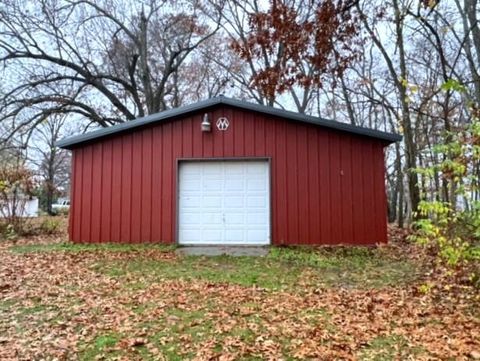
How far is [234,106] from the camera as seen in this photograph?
31.5 ft

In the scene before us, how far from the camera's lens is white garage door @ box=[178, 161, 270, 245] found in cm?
958

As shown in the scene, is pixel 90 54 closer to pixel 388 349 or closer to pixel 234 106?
pixel 234 106

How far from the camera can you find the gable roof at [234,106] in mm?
9117

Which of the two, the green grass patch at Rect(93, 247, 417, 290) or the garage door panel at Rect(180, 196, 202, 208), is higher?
the garage door panel at Rect(180, 196, 202, 208)

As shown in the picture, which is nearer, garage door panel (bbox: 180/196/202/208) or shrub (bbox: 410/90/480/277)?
shrub (bbox: 410/90/480/277)

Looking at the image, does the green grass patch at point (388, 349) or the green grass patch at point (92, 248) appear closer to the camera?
the green grass patch at point (388, 349)

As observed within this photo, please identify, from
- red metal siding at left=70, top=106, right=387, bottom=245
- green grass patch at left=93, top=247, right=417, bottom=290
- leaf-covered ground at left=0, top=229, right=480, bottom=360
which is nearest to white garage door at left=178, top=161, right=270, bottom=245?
red metal siding at left=70, top=106, right=387, bottom=245

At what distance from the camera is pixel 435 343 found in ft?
12.3

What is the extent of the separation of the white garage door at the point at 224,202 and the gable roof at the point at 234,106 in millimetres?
1178

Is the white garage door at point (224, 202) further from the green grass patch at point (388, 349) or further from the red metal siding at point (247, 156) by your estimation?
the green grass patch at point (388, 349)

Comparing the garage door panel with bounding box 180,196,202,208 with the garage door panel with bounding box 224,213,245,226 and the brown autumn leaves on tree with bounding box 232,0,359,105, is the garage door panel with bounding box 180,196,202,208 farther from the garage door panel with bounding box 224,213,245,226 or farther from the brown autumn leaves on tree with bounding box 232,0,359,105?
the brown autumn leaves on tree with bounding box 232,0,359,105

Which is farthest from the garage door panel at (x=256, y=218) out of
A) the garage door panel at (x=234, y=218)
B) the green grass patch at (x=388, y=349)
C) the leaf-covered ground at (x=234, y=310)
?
the green grass patch at (x=388, y=349)

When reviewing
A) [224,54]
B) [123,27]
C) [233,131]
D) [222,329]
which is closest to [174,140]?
[233,131]

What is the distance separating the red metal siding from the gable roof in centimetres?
20
